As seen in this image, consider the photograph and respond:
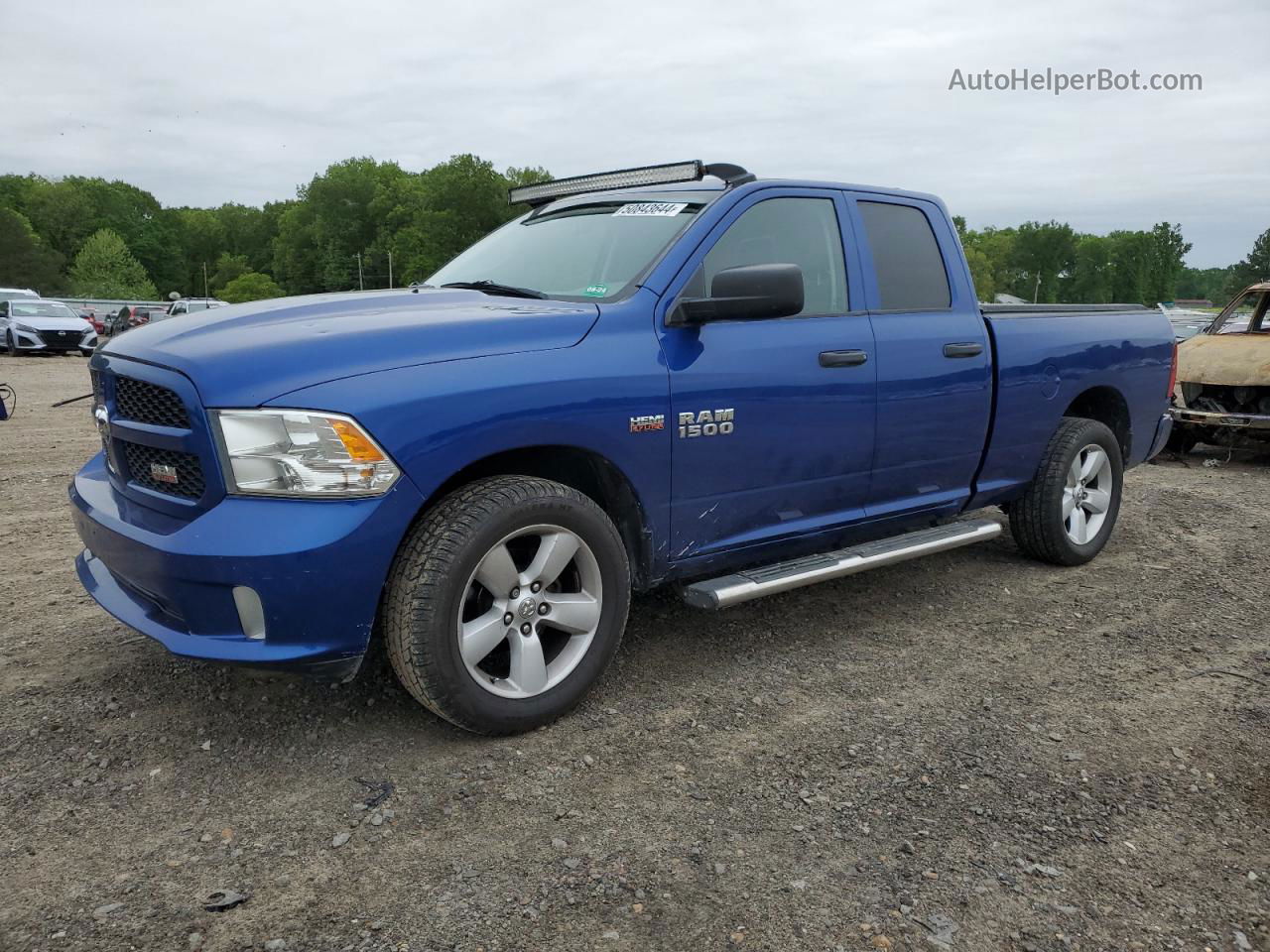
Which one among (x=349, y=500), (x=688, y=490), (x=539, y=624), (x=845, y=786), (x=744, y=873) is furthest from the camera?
(x=688, y=490)

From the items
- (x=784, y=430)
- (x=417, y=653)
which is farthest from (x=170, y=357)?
(x=784, y=430)

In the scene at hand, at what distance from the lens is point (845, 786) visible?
2.97 meters

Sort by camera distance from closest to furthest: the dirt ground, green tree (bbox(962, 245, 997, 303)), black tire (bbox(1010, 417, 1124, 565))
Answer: the dirt ground
black tire (bbox(1010, 417, 1124, 565))
green tree (bbox(962, 245, 997, 303))

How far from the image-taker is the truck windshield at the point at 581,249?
3.72 m

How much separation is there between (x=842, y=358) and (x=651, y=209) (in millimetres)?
983

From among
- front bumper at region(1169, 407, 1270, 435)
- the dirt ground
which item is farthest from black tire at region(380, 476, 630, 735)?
front bumper at region(1169, 407, 1270, 435)

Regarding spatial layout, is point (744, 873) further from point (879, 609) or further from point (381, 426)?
point (879, 609)

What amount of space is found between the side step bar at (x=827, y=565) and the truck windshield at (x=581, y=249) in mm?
1152

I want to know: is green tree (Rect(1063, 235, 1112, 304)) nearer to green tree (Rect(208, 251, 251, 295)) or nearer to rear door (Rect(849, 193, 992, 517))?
green tree (Rect(208, 251, 251, 295))

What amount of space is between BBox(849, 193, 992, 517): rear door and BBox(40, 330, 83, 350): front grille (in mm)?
24606

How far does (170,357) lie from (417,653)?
1150 millimetres

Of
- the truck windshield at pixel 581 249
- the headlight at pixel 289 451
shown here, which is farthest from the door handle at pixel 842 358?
the headlight at pixel 289 451

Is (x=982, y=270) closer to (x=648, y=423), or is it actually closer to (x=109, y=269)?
(x=109, y=269)

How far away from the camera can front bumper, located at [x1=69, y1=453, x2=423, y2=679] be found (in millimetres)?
2705
